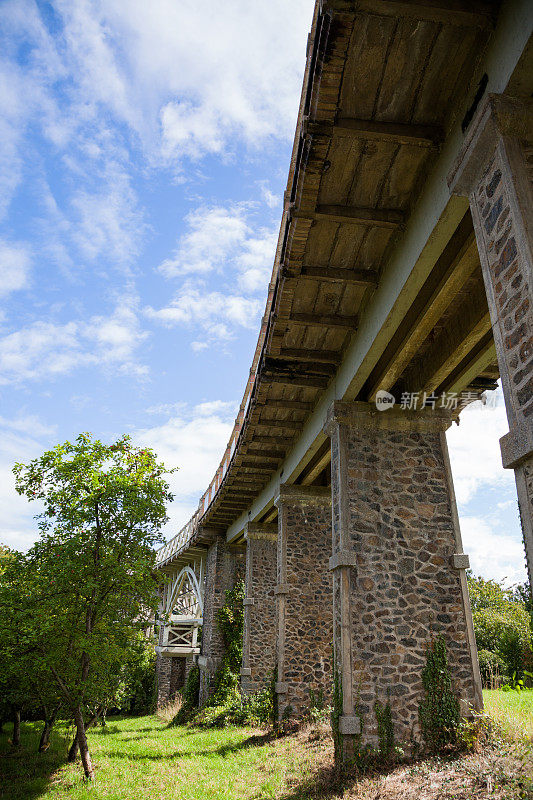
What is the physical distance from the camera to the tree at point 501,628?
1435cm

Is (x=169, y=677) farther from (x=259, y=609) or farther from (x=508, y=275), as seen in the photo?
(x=508, y=275)

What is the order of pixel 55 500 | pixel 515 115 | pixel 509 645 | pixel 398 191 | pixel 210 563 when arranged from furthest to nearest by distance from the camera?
1. pixel 210 563
2. pixel 509 645
3. pixel 55 500
4. pixel 398 191
5. pixel 515 115

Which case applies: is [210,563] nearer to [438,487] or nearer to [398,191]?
[438,487]

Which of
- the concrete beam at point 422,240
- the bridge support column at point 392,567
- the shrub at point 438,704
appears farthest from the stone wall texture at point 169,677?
the concrete beam at point 422,240

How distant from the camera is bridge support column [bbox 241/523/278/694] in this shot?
1370 centimetres

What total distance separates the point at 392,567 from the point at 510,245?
5.07 m

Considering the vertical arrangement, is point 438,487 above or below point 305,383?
below

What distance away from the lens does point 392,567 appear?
7367 mm

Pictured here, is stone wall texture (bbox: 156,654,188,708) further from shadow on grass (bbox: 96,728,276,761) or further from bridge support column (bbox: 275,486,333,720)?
bridge support column (bbox: 275,486,333,720)

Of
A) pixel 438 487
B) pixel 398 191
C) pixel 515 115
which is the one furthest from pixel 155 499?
pixel 515 115

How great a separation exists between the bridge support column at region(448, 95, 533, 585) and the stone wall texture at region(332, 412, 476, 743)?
4.35 meters

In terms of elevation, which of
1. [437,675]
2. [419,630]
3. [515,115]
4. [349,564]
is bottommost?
[437,675]

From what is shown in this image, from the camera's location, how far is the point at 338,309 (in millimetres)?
7137

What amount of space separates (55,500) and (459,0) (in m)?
9.06
